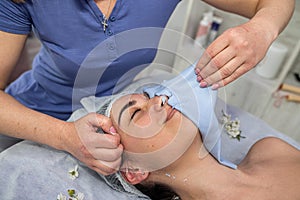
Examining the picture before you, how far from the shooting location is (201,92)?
81 centimetres

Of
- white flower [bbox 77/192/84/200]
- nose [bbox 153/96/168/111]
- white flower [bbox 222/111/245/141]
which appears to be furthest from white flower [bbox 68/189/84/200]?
white flower [bbox 222/111/245/141]

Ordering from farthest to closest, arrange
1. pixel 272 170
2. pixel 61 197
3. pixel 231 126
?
pixel 231 126, pixel 272 170, pixel 61 197

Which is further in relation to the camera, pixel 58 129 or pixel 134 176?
pixel 134 176

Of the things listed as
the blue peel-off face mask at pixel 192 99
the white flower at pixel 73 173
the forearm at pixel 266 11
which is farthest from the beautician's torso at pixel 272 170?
the white flower at pixel 73 173

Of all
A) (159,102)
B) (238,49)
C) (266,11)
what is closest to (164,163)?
(159,102)

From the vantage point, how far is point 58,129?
29.9 inches

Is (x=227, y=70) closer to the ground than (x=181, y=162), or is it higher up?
higher up

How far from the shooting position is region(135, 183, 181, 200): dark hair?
0.91 metres

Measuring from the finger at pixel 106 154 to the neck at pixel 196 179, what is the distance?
22 centimetres

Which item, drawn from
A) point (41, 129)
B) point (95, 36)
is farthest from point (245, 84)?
point (41, 129)

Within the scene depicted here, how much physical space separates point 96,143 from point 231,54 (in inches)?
16.0

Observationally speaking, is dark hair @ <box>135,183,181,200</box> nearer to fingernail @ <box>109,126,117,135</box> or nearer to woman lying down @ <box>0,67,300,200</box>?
woman lying down @ <box>0,67,300,200</box>

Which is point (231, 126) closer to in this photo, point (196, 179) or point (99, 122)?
point (196, 179)

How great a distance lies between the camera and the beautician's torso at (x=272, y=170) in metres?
0.88
